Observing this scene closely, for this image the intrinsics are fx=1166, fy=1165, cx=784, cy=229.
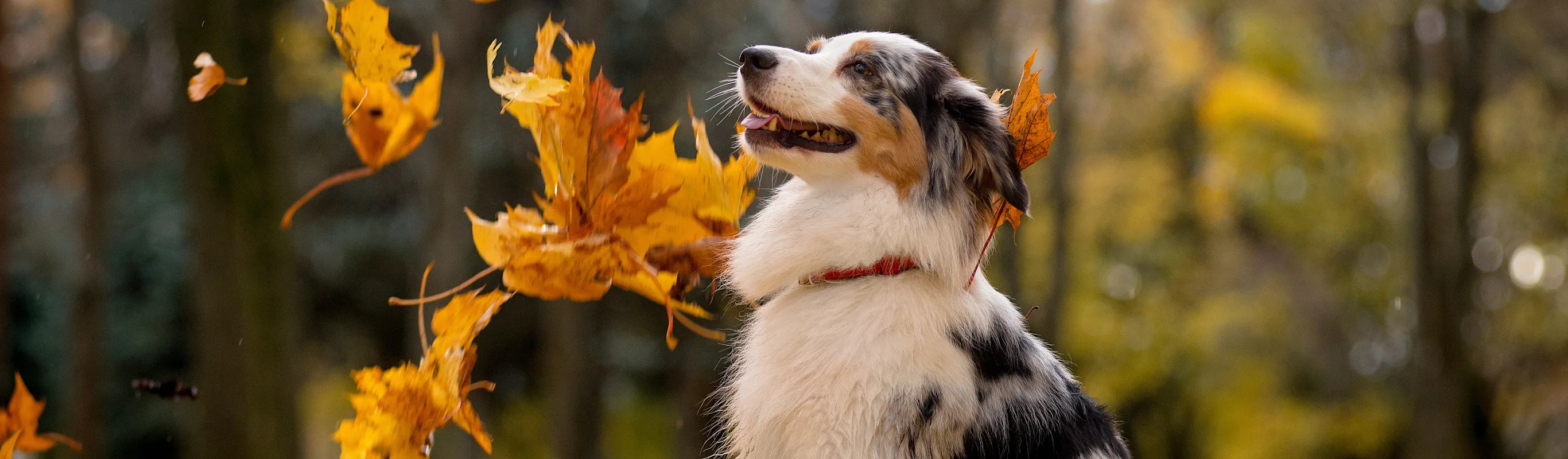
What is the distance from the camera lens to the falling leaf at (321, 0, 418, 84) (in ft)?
11.1

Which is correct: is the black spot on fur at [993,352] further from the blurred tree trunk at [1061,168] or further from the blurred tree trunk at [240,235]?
the blurred tree trunk at [1061,168]

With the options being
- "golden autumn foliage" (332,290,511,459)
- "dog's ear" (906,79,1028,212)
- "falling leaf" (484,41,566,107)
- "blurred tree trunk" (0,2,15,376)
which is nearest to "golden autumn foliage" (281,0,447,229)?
"falling leaf" (484,41,566,107)

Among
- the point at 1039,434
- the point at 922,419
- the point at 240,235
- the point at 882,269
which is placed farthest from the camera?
the point at 240,235

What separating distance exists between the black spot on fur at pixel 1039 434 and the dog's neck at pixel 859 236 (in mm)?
459

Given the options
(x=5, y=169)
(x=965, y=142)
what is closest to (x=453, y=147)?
(x=5, y=169)

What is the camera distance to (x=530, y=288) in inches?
142

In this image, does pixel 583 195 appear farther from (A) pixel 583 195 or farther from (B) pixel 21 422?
(B) pixel 21 422

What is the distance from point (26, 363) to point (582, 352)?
1273 cm

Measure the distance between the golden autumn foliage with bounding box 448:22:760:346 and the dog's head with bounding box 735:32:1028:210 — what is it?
1.10ft

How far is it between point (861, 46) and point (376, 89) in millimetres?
1534

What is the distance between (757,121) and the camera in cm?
371

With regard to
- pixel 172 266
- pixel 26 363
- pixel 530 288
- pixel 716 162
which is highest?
pixel 716 162

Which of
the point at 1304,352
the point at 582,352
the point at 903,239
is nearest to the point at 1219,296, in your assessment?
the point at 1304,352

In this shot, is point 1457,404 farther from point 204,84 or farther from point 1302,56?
point 204,84
